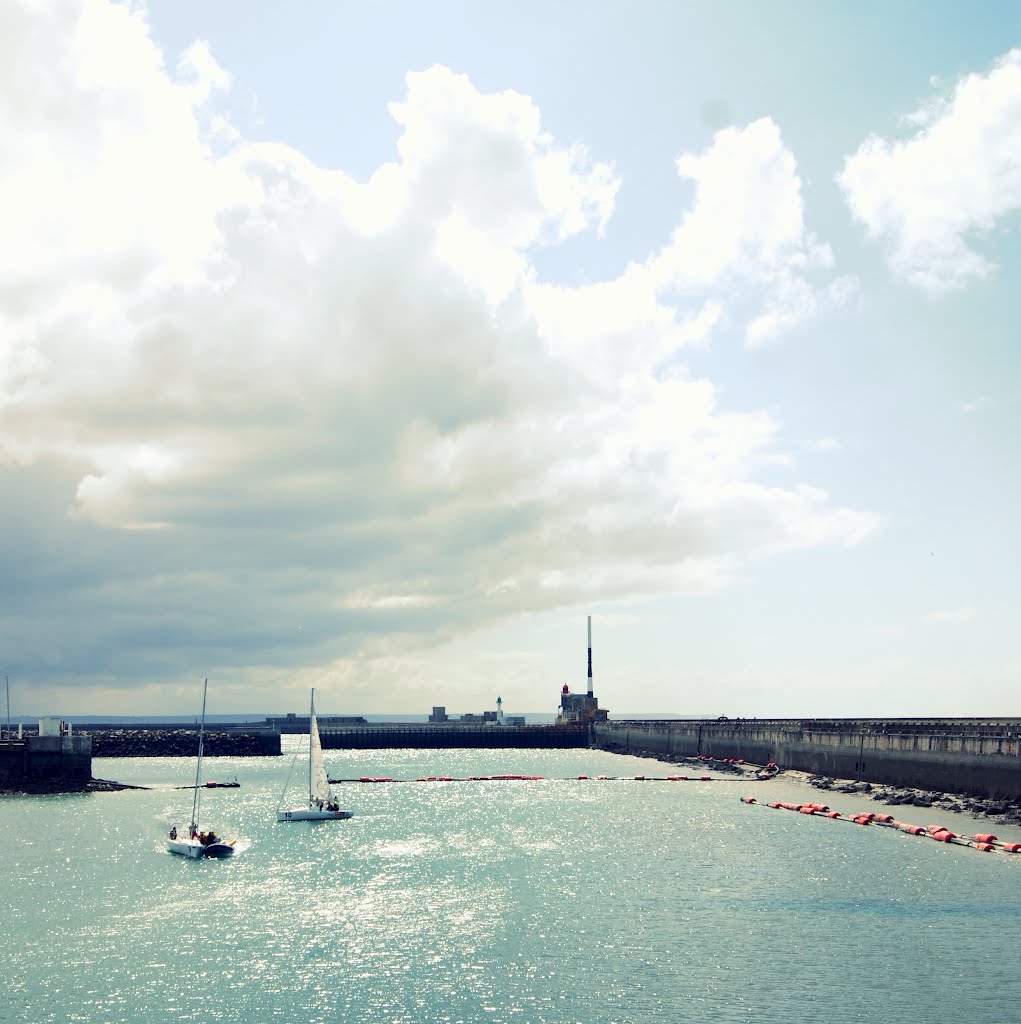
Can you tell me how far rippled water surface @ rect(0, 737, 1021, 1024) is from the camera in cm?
3906

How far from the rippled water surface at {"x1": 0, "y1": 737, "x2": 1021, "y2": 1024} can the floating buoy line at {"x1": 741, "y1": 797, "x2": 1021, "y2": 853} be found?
6.04 ft

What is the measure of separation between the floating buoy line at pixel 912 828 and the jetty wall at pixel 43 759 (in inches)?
2815

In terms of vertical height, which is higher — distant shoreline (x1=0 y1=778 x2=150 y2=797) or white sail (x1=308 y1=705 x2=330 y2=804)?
Answer: white sail (x1=308 y1=705 x2=330 y2=804)

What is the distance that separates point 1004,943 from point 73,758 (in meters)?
95.9

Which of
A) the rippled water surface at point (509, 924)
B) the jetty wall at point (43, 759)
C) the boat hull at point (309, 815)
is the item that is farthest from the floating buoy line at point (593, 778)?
the rippled water surface at point (509, 924)

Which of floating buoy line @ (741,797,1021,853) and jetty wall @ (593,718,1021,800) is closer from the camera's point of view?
floating buoy line @ (741,797,1021,853)

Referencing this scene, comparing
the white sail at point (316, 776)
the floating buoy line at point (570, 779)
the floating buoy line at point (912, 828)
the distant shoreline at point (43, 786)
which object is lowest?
the floating buoy line at point (570, 779)

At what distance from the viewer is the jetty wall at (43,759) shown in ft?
363

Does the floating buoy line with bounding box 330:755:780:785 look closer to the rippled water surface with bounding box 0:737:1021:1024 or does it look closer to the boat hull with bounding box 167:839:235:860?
the rippled water surface with bounding box 0:737:1021:1024

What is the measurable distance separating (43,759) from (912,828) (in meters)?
86.1

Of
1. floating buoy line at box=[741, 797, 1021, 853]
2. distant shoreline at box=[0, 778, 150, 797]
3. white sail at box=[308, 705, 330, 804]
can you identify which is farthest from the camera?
distant shoreline at box=[0, 778, 150, 797]

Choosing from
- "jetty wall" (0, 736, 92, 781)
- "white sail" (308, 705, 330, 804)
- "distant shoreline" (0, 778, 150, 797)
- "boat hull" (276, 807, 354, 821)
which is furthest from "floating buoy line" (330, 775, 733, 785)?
"boat hull" (276, 807, 354, 821)

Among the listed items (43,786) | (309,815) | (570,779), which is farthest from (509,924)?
(570,779)

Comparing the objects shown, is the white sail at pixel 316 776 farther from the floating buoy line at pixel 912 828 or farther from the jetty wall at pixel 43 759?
the floating buoy line at pixel 912 828
